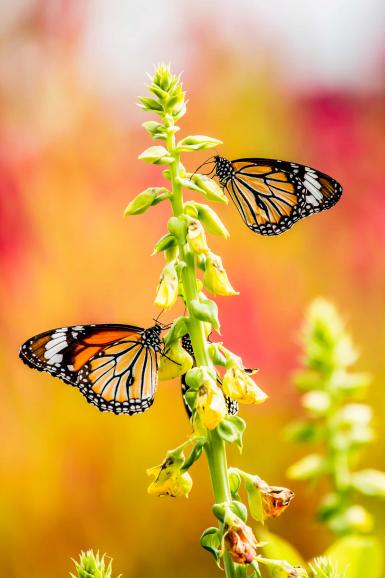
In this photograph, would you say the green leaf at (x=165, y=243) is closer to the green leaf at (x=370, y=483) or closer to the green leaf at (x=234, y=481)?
the green leaf at (x=234, y=481)

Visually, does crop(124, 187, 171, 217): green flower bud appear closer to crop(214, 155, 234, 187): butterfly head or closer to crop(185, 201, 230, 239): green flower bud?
crop(185, 201, 230, 239): green flower bud

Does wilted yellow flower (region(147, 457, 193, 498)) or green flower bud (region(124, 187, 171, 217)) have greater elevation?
green flower bud (region(124, 187, 171, 217))

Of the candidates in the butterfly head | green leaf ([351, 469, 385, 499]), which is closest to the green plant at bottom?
green leaf ([351, 469, 385, 499])

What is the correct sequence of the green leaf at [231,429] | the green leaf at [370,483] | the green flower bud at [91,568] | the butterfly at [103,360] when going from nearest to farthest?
1. the green flower bud at [91,568]
2. the green leaf at [231,429]
3. the butterfly at [103,360]
4. the green leaf at [370,483]

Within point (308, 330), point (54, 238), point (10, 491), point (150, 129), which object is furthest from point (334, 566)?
point (54, 238)

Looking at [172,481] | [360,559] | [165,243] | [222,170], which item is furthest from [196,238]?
[222,170]

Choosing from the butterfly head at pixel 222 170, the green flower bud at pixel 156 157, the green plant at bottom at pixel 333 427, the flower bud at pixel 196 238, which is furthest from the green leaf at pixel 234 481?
the butterfly head at pixel 222 170
